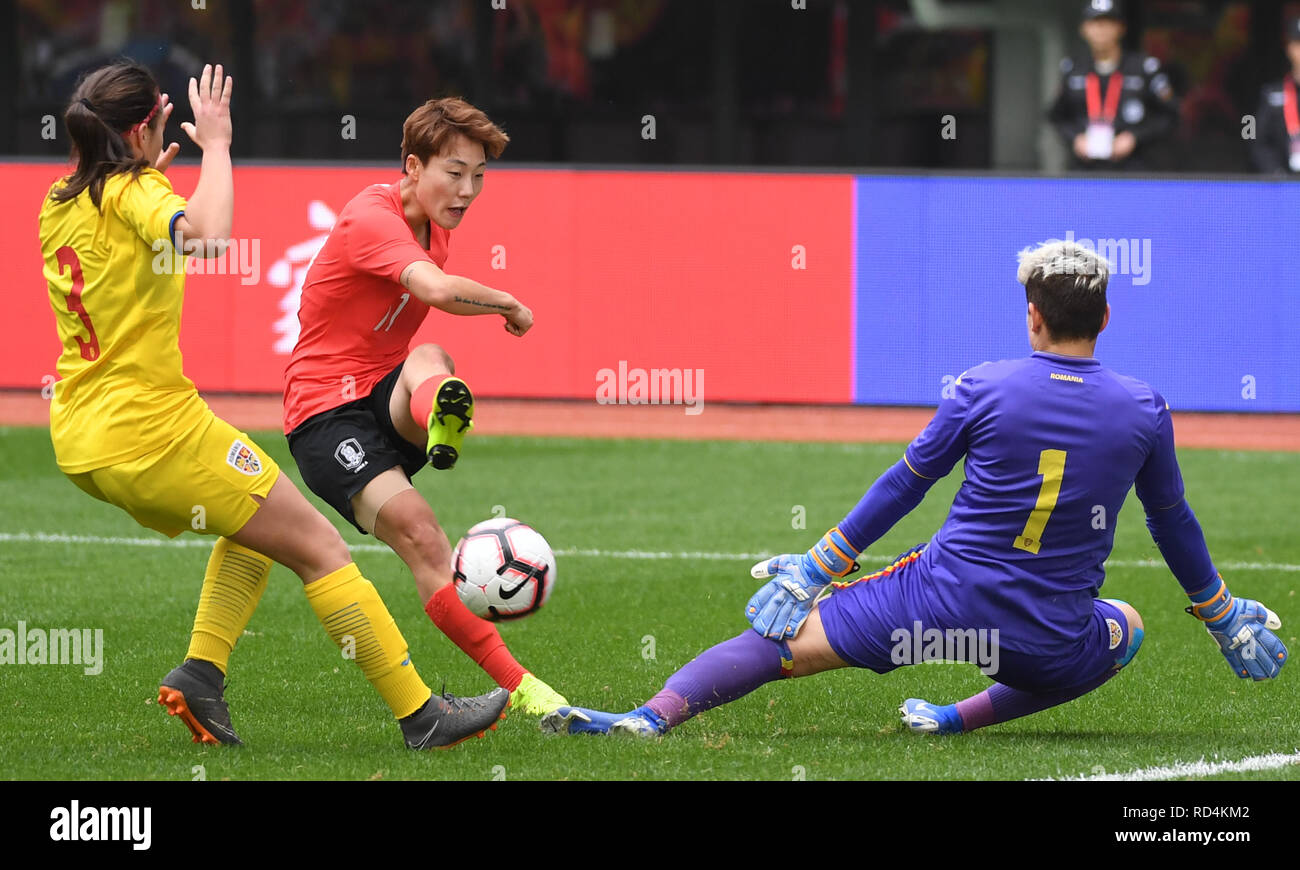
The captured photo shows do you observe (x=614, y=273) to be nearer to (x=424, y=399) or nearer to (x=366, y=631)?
(x=424, y=399)

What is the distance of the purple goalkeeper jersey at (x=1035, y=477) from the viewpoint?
4.55 m

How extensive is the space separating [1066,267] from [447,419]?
5.37 feet

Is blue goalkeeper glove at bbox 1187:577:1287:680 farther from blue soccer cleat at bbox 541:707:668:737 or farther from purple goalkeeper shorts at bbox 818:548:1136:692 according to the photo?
blue soccer cleat at bbox 541:707:668:737

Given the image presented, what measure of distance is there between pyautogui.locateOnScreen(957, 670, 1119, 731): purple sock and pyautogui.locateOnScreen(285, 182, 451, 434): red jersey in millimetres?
1947

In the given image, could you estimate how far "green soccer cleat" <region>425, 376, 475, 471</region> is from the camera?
4727mm

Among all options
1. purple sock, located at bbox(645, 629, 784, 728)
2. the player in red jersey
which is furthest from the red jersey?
purple sock, located at bbox(645, 629, 784, 728)

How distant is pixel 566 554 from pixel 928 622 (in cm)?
411

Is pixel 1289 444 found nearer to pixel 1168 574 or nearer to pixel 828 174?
pixel 828 174

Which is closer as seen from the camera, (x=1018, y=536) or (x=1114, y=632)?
(x=1018, y=536)

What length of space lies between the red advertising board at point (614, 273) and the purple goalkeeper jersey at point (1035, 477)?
9035mm

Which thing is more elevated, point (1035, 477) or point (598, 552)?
point (1035, 477)

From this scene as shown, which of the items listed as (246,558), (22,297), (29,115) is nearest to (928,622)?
(246,558)

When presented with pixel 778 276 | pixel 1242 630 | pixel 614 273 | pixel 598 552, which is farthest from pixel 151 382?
pixel 778 276

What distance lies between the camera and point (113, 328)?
4617mm
